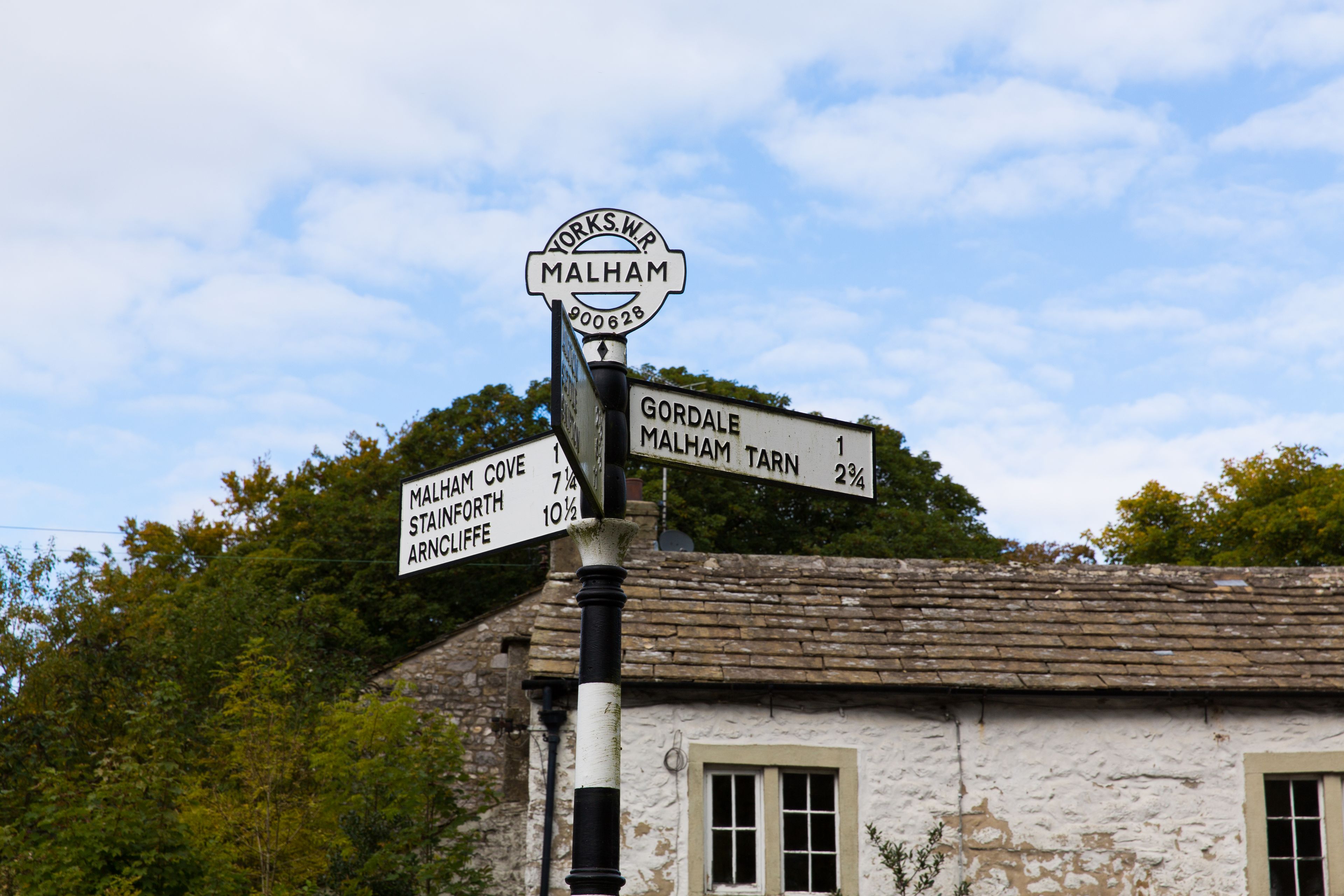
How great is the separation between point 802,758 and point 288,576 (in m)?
22.5

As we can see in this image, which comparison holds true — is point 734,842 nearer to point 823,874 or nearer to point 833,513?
point 823,874

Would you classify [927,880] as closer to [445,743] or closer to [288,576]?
[445,743]

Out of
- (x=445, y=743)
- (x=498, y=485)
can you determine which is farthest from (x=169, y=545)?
(x=498, y=485)

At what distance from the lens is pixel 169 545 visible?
116 ft

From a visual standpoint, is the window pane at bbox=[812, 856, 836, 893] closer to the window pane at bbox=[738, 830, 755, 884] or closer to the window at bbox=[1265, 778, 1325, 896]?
the window pane at bbox=[738, 830, 755, 884]

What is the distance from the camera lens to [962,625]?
41.1 ft

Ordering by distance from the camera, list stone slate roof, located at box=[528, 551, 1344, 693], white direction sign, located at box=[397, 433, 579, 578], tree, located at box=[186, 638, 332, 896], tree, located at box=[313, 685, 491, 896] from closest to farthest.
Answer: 1. white direction sign, located at box=[397, 433, 579, 578]
2. stone slate roof, located at box=[528, 551, 1344, 693]
3. tree, located at box=[186, 638, 332, 896]
4. tree, located at box=[313, 685, 491, 896]

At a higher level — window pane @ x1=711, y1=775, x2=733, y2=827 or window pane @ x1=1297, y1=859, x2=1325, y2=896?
window pane @ x1=711, y1=775, x2=733, y2=827

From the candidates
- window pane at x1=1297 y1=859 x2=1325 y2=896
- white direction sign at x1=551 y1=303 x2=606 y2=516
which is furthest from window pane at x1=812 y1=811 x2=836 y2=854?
white direction sign at x1=551 y1=303 x2=606 y2=516

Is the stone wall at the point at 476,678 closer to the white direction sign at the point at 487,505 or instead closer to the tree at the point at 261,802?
the tree at the point at 261,802

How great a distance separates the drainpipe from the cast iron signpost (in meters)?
6.63

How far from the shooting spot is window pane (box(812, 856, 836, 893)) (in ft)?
36.7

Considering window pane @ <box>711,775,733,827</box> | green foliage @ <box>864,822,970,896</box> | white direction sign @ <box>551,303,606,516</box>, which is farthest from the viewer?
window pane @ <box>711,775,733,827</box>

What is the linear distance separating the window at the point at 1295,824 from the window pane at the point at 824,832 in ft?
11.2
